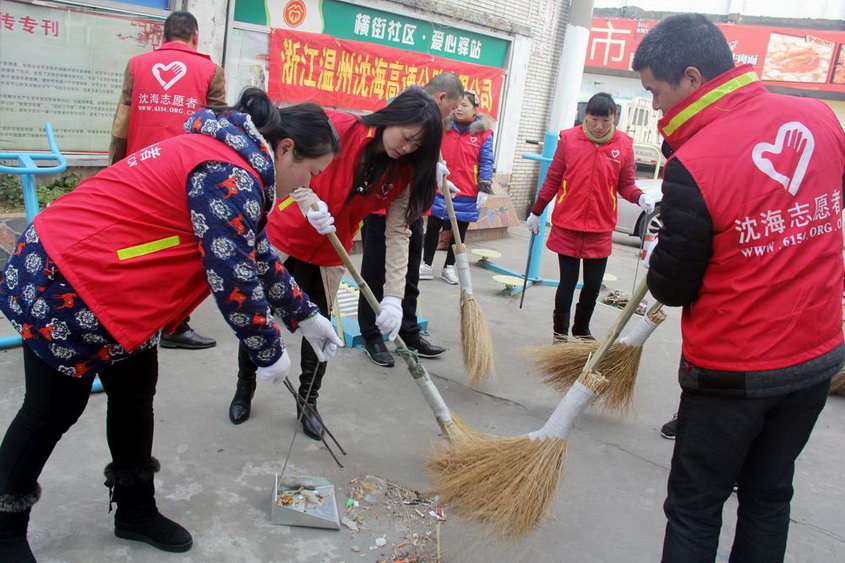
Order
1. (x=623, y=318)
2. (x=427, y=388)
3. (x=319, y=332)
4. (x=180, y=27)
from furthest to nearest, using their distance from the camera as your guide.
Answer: (x=180, y=27), (x=427, y=388), (x=623, y=318), (x=319, y=332)

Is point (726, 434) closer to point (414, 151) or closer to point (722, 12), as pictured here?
point (414, 151)

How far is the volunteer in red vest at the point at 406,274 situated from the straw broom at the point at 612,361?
753 mm

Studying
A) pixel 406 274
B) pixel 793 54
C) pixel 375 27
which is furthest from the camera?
pixel 793 54

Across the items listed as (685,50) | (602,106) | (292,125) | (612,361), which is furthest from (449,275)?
(685,50)

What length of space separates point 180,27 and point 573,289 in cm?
266

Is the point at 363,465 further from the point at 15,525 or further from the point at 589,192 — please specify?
the point at 589,192

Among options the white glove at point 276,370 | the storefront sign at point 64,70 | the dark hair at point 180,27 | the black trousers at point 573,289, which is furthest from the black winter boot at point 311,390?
the storefront sign at point 64,70

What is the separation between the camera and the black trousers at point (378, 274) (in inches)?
157

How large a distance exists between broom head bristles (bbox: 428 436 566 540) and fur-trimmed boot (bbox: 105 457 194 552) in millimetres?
944

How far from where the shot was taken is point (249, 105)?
197 cm

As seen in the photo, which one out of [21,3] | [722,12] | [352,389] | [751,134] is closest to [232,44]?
[21,3]

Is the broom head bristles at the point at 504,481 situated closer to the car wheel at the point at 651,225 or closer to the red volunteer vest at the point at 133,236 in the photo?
the car wheel at the point at 651,225

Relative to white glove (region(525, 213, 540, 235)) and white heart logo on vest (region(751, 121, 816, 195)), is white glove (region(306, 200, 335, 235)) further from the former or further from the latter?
white glove (region(525, 213, 540, 235))

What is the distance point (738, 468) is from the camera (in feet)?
6.22
